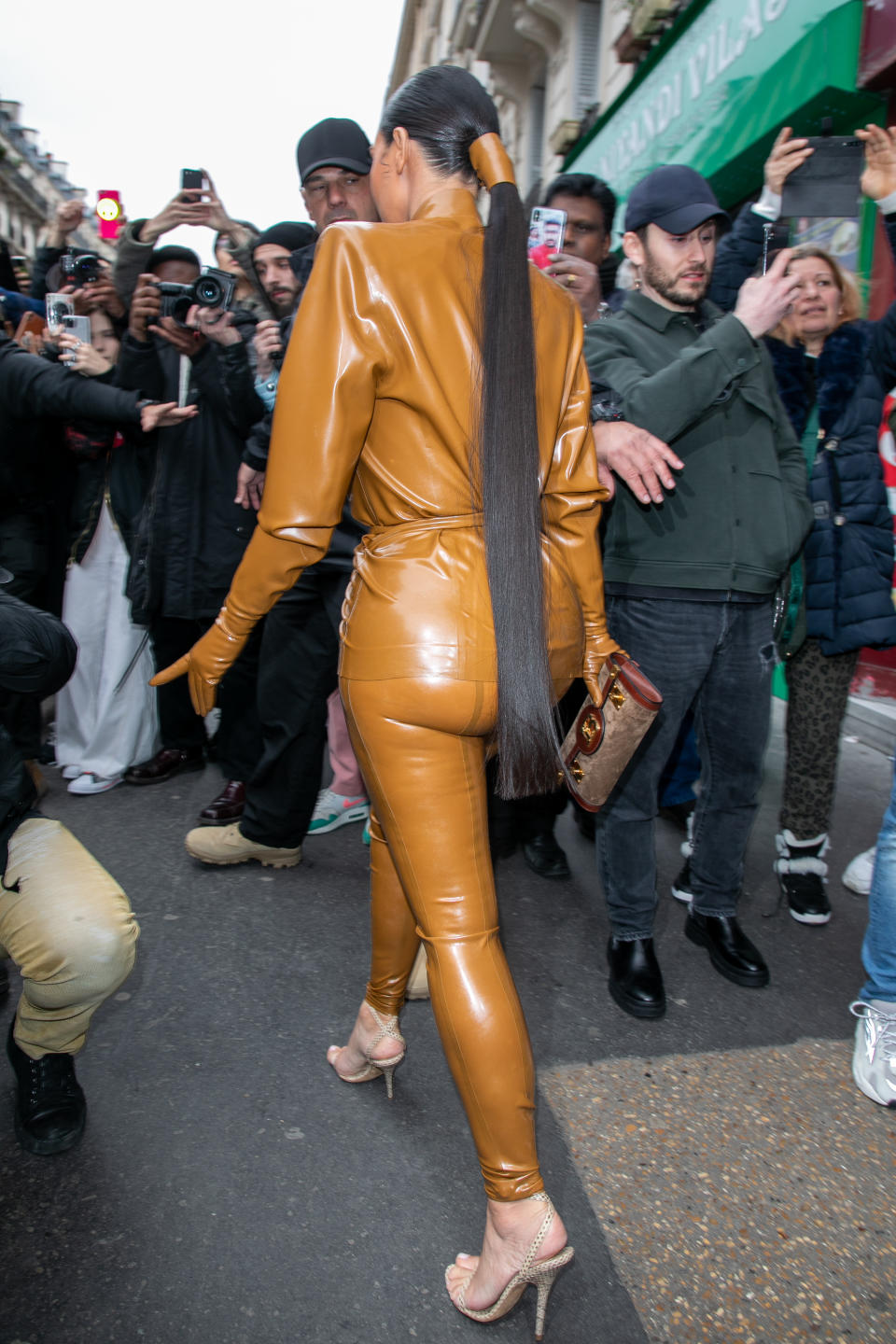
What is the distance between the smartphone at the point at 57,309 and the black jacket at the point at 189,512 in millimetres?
336

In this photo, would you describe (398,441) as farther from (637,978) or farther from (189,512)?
(189,512)

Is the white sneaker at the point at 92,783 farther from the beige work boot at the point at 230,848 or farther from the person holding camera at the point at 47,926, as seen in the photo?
the person holding camera at the point at 47,926

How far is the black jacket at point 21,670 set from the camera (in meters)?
1.90

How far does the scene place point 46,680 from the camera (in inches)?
76.8

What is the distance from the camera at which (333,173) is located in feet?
10.1

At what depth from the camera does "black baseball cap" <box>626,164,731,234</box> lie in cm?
247

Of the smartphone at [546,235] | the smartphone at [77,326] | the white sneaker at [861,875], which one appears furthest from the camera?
the smartphone at [77,326]

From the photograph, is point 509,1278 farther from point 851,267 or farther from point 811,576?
point 851,267

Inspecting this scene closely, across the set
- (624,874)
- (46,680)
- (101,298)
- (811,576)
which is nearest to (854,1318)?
(624,874)

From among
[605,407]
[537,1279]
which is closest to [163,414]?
[605,407]

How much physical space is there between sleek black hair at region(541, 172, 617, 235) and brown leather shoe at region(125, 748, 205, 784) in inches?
119

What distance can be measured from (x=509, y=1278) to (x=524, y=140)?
1749 centimetres

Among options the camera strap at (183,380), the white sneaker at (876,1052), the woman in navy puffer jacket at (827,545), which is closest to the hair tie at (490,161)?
the woman in navy puffer jacket at (827,545)

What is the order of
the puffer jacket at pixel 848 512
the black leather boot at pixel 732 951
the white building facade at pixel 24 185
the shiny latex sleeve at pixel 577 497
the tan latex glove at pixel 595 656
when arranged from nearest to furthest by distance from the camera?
the shiny latex sleeve at pixel 577 497 → the tan latex glove at pixel 595 656 → the black leather boot at pixel 732 951 → the puffer jacket at pixel 848 512 → the white building facade at pixel 24 185
